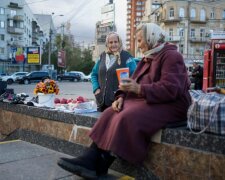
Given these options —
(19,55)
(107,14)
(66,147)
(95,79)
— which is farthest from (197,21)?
(66,147)

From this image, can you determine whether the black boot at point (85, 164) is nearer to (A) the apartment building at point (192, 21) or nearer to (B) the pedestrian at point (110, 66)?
(B) the pedestrian at point (110, 66)

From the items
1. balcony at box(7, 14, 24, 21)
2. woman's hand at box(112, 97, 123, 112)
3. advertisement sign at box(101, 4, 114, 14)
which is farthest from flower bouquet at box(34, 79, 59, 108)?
balcony at box(7, 14, 24, 21)

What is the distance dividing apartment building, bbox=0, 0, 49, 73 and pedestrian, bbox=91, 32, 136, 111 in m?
58.5

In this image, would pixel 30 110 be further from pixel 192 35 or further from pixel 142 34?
pixel 192 35

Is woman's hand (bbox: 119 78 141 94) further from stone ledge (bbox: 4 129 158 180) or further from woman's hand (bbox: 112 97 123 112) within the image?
stone ledge (bbox: 4 129 158 180)

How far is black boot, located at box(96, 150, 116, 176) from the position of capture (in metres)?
3.60

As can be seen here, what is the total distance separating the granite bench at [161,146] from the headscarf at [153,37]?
793 millimetres

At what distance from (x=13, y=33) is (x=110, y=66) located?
7075 cm

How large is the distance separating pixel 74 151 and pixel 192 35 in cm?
6223

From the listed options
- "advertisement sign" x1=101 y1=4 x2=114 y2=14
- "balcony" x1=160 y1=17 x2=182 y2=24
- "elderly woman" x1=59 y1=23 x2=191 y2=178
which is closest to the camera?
"elderly woman" x1=59 y1=23 x2=191 y2=178

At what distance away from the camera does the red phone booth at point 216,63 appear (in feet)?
51.3

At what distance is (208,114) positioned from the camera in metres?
3.04

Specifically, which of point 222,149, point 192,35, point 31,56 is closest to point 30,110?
point 222,149

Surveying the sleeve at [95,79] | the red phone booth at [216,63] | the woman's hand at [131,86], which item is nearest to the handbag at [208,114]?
the woman's hand at [131,86]
